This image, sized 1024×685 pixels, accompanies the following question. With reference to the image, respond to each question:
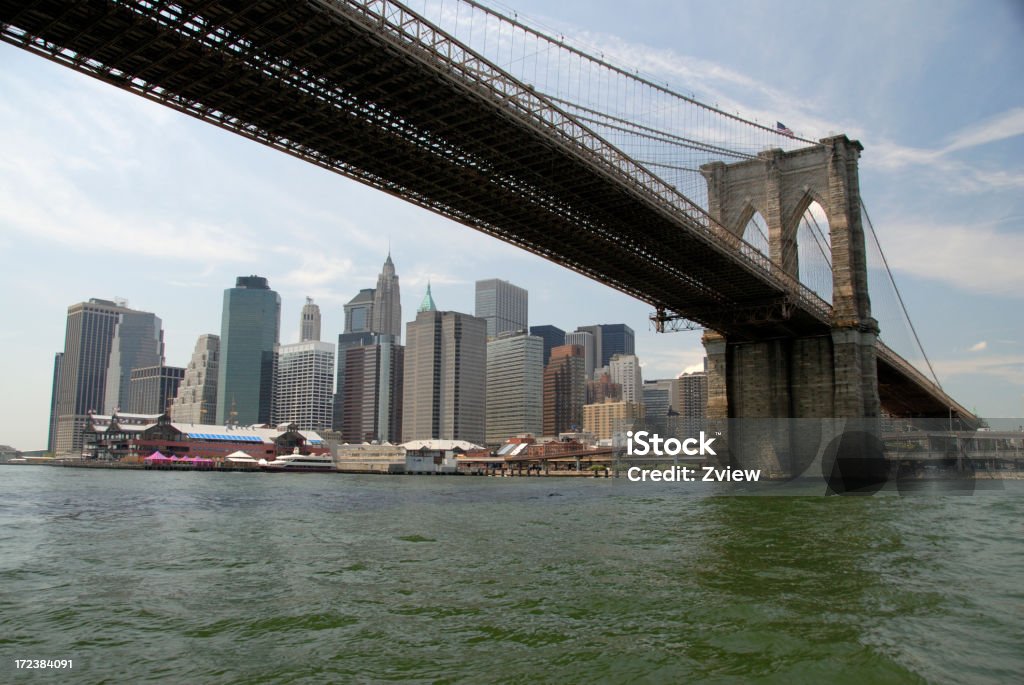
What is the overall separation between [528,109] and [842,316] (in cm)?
3208

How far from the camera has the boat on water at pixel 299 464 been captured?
113 metres

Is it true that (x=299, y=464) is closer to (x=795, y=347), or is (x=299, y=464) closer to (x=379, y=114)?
(x=795, y=347)

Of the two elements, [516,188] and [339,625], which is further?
[516,188]

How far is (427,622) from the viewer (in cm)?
945

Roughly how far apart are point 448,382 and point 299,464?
83808 mm

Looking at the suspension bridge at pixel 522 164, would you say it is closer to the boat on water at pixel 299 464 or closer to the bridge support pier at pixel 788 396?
the bridge support pier at pixel 788 396

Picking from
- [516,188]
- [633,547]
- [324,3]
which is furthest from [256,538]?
[516,188]

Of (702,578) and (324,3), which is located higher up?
(324,3)

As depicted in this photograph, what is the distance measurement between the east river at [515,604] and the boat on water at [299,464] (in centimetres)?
9518

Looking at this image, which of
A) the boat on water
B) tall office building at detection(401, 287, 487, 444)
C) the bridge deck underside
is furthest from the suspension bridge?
tall office building at detection(401, 287, 487, 444)

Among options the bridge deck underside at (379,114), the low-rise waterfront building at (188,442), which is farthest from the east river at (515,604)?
the low-rise waterfront building at (188,442)

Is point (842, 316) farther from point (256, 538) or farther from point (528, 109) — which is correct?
point (256, 538)

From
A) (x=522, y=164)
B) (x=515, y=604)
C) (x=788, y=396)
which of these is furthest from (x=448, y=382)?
(x=515, y=604)

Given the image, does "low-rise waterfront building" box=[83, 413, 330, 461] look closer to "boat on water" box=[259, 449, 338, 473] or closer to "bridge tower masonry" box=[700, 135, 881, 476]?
"boat on water" box=[259, 449, 338, 473]
